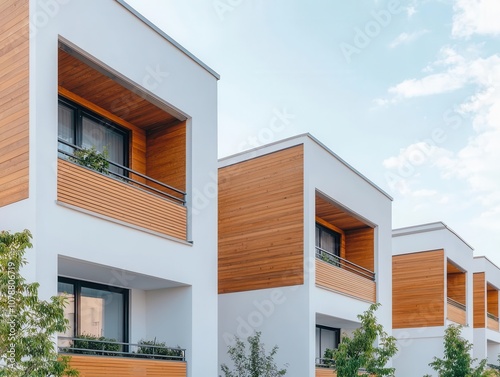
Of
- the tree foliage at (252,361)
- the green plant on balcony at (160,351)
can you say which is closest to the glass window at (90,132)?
the green plant on balcony at (160,351)

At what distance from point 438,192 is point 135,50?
12.3 m

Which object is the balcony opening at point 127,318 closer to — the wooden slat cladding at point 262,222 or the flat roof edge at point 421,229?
the wooden slat cladding at point 262,222

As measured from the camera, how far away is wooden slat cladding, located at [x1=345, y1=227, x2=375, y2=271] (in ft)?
68.8

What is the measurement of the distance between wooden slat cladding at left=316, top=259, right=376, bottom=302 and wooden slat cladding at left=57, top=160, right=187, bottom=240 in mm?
5311

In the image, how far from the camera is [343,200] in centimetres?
1884

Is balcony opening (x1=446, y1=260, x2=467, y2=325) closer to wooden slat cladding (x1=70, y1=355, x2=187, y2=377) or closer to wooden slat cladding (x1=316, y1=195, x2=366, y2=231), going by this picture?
wooden slat cladding (x1=316, y1=195, x2=366, y2=231)

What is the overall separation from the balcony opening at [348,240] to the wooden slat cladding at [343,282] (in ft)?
2.00

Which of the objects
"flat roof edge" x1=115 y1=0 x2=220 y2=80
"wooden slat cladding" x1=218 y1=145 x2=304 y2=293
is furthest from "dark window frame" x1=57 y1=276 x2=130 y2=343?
"flat roof edge" x1=115 y1=0 x2=220 y2=80

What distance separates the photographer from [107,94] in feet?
42.6

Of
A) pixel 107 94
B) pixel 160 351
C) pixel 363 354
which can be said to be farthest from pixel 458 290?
pixel 107 94

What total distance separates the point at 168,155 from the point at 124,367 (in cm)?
476

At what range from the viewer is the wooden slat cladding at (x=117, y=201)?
35.5 ft

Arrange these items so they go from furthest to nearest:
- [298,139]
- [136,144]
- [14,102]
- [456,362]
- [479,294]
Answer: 1. [479,294]
2. [456,362]
3. [298,139]
4. [136,144]
5. [14,102]

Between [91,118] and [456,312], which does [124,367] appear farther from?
[456,312]
